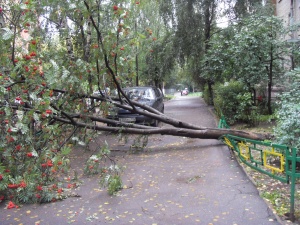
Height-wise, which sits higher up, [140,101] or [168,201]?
[140,101]

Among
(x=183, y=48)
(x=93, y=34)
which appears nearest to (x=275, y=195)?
(x=93, y=34)

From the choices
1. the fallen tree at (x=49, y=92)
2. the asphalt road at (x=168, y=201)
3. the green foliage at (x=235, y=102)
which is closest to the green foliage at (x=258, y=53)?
the green foliage at (x=235, y=102)

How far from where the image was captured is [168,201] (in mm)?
5398

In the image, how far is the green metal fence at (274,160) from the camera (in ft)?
14.3

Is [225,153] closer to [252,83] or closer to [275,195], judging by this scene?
[275,195]

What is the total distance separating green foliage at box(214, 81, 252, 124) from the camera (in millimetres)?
12086

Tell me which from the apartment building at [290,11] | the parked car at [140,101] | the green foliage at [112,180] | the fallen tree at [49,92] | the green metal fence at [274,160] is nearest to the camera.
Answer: the fallen tree at [49,92]

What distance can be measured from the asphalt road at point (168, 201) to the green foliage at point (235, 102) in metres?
4.34

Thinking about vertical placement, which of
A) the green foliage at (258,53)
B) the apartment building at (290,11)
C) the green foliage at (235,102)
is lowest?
the green foliage at (235,102)

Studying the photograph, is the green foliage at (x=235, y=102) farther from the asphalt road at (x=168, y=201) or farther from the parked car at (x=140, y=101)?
the asphalt road at (x=168, y=201)

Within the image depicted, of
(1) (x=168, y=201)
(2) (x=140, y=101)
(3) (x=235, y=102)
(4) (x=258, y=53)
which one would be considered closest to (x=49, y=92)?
(1) (x=168, y=201)

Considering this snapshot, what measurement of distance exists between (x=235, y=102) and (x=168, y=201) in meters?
7.94

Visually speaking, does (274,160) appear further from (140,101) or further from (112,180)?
(140,101)

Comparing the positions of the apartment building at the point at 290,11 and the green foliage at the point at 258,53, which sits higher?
the apartment building at the point at 290,11
